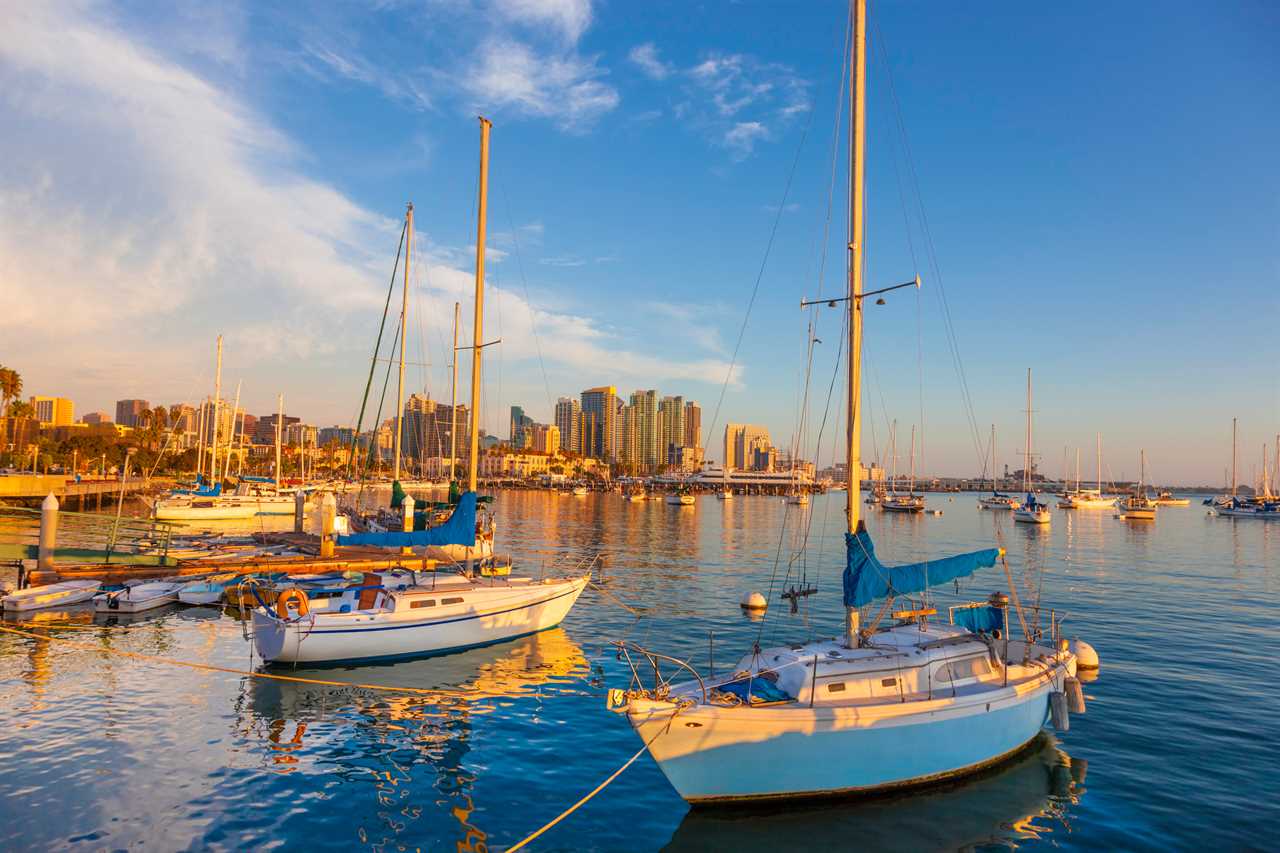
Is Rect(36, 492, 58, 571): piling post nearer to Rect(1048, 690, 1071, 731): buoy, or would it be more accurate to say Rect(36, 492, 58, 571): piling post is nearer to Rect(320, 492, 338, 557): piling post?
Rect(320, 492, 338, 557): piling post

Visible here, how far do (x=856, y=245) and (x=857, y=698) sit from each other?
9.44 metres

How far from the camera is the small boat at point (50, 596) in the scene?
25.5 meters

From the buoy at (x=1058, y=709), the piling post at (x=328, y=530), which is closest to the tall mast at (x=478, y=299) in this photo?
the piling post at (x=328, y=530)

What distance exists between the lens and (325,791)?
12914 mm

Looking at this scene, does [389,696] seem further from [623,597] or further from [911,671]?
[623,597]

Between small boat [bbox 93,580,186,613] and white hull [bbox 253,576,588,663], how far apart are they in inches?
394

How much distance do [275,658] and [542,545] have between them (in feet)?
125

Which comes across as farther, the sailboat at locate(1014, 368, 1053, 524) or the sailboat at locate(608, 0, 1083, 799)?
the sailboat at locate(1014, 368, 1053, 524)

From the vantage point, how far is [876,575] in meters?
15.0

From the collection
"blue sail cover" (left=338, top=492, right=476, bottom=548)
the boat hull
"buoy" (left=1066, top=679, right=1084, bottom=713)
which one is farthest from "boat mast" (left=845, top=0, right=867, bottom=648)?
"blue sail cover" (left=338, top=492, right=476, bottom=548)

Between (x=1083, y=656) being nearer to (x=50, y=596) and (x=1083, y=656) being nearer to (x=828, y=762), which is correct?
(x=828, y=762)

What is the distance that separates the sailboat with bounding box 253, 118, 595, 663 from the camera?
66.6 ft

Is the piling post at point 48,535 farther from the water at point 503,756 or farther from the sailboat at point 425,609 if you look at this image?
the sailboat at point 425,609

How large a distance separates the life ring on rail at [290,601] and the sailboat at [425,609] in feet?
0.09
